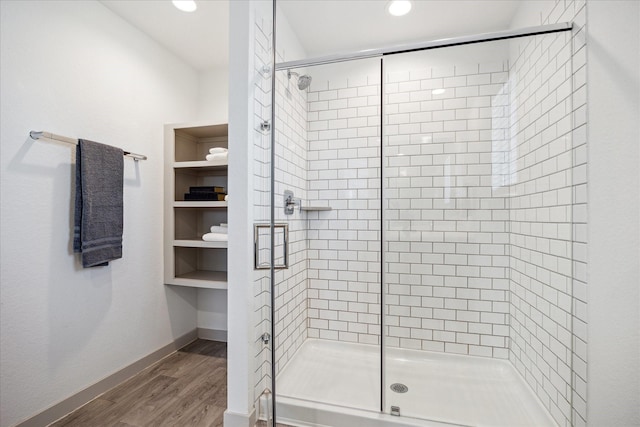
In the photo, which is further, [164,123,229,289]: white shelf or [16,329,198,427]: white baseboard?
[164,123,229,289]: white shelf

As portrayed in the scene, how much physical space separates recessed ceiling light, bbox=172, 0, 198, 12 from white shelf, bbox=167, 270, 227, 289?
190 cm

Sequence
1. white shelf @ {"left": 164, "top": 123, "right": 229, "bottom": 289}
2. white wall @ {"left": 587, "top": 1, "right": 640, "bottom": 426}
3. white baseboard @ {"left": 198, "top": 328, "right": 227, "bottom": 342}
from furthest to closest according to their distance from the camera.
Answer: white baseboard @ {"left": 198, "top": 328, "right": 227, "bottom": 342} < white shelf @ {"left": 164, "top": 123, "right": 229, "bottom": 289} < white wall @ {"left": 587, "top": 1, "right": 640, "bottom": 426}

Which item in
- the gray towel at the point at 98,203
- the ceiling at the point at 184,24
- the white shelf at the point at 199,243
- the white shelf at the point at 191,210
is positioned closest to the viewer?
the gray towel at the point at 98,203

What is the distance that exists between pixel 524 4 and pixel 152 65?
8.56 feet

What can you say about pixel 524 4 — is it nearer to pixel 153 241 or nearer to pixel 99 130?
pixel 99 130

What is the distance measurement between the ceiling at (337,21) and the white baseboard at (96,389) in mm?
2406

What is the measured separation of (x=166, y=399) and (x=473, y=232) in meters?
2.09

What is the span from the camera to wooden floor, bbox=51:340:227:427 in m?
1.59

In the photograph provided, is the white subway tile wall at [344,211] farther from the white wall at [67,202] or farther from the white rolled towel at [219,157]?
the white wall at [67,202]

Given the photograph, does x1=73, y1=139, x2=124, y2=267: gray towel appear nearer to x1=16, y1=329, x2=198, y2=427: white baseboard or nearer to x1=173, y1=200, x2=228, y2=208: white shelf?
x1=173, y1=200, x2=228, y2=208: white shelf

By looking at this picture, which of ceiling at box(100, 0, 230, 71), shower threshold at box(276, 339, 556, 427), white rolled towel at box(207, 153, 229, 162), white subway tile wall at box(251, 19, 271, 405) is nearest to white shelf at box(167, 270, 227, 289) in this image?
white subway tile wall at box(251, 19, 271, 405)

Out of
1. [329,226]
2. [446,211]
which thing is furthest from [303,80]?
[446,211]

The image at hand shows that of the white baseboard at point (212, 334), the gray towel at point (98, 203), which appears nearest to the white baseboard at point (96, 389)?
the white baseboard at point (212, 334)

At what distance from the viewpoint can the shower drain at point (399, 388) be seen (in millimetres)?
1611
